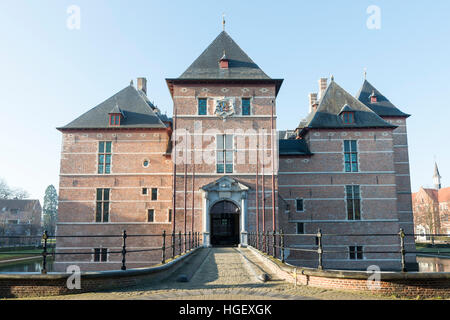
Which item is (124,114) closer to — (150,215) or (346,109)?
(150,215)

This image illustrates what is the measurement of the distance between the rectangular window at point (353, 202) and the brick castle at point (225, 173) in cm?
6

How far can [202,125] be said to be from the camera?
2089 centimetres

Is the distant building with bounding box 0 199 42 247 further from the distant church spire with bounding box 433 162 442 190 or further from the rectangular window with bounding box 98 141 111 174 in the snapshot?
the distant church spire with bounding box 433 162 442 190

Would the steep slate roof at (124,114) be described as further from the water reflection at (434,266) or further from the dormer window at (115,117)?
the water reflection at (434,266)

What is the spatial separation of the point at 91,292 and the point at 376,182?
63.3ft

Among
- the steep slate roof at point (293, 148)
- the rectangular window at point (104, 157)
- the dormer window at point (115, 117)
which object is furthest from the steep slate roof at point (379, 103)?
the rectangular window at point (104, 157)

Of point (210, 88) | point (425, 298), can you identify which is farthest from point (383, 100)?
point (425, 298)

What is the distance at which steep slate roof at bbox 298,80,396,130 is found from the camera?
72.9 ft

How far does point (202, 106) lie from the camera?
69.3 ft

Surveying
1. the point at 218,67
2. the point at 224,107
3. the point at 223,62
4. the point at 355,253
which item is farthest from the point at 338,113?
the point at 355,253

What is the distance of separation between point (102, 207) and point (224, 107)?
9642mm

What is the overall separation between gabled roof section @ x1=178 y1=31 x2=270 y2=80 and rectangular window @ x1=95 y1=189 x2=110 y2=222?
864cm

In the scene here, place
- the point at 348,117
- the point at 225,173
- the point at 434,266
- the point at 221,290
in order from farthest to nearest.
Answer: the point at 434,266 < the point at 348,117 < the point at 225,173 < the point at 221,290

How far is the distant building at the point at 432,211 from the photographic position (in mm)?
45263
